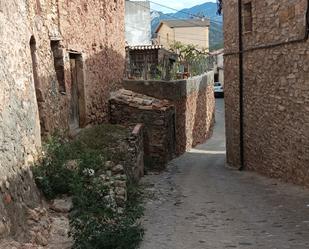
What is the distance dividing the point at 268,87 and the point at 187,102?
23.0ft

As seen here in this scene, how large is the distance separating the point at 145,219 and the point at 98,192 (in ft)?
5.94

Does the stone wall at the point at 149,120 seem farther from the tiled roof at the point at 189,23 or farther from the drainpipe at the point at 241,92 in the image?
the tiled roof at the point at 189,23

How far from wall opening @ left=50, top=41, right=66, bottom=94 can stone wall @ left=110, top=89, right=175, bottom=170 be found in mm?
4656

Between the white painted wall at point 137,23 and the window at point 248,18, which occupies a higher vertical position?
the white painted wall at point 137,23

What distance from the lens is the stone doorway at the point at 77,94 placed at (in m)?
12.0

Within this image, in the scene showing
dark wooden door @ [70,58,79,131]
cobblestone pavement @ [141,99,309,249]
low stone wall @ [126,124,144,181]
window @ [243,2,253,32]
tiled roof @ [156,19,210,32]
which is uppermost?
tiled roof @ [156,19,210,32]

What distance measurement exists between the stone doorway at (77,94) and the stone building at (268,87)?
4929 millimetres

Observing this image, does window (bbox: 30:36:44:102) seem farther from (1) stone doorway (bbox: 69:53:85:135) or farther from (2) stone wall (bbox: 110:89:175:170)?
(2) stone wall (bbox: 110:89:175:170)

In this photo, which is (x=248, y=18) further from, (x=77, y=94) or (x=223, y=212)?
(x=223, y=212)

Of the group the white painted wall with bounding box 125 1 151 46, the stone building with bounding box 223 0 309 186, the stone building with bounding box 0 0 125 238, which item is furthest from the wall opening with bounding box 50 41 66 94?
the white painted wall with bounding box 125 1 151 46


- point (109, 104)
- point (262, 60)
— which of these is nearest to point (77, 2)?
point (109, 104)

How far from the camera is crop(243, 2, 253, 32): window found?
45.8 feet

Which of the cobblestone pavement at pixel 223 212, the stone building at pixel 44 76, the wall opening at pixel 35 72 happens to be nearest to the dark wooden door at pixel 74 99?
the stone building at pixel 44 76

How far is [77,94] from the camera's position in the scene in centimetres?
1245
